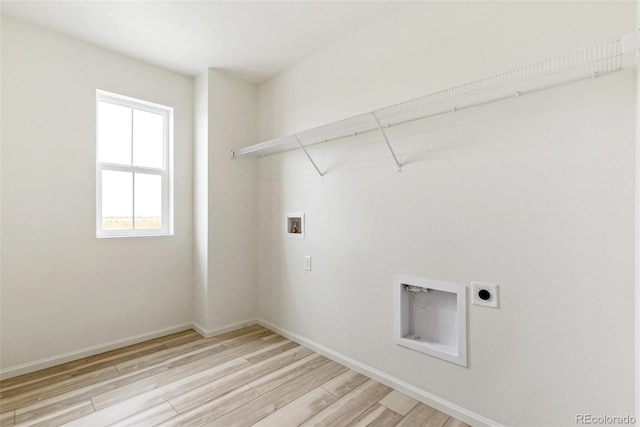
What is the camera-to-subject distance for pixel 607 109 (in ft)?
4.32

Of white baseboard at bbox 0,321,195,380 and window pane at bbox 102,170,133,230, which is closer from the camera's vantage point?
white baseboard at bbox 0,321,195,380

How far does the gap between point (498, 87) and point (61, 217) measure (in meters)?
3.05

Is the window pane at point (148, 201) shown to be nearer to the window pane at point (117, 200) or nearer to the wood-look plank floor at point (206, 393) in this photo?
the window pane at point (117, 200)

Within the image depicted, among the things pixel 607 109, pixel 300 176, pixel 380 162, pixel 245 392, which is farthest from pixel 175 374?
pixel 607 109

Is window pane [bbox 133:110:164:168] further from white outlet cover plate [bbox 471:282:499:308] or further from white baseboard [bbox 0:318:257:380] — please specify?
white outlet cover plate [bbox 471:282:499:308]

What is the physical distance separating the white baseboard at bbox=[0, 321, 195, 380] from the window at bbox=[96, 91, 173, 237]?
928 mm

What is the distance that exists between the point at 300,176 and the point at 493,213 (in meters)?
1.60

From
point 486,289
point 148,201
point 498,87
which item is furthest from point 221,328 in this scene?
point 498,87

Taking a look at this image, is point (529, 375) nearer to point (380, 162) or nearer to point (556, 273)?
point (556, 273)

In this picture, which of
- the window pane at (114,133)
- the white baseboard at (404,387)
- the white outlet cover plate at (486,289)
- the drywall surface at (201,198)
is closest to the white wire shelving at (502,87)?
the white outlet cover plate at (486,289)

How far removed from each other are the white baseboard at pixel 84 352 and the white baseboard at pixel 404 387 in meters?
1.19

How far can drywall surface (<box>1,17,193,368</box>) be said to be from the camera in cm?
216
